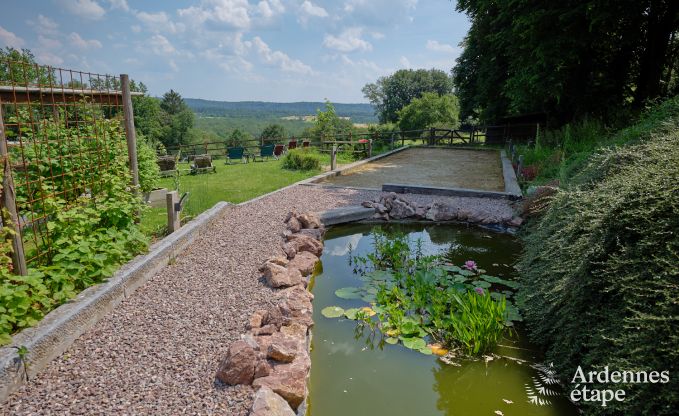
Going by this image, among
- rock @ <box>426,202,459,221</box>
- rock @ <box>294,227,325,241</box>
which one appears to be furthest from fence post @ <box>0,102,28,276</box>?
rock @ <box>426,202,459,221</box>

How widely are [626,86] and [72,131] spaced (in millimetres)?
17210

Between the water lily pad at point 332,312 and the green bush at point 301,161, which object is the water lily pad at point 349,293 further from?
the green bush at point 301,161

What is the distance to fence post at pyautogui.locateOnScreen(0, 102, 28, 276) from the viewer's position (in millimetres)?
3119

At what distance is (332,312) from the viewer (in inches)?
165

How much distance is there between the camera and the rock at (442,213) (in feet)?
24.4

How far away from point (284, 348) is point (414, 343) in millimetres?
1263

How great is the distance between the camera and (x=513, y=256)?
579cm

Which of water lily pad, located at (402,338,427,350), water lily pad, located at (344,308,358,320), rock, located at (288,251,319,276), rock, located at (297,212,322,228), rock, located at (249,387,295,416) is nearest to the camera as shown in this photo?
rock, located at (249,387,295,416)

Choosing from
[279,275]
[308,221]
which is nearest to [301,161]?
[308,221]

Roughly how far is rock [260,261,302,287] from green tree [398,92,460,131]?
42.1 m

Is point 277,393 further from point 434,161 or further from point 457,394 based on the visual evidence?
point 434,161

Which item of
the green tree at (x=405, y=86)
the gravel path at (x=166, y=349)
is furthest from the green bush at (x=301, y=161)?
the green tree at (x=405, y=86)

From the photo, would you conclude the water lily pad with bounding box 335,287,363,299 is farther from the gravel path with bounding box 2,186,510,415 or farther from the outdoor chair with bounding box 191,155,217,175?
the outdoor chair with bounding box 191,155,217,175

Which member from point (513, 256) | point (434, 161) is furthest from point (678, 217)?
point (434, 161)
